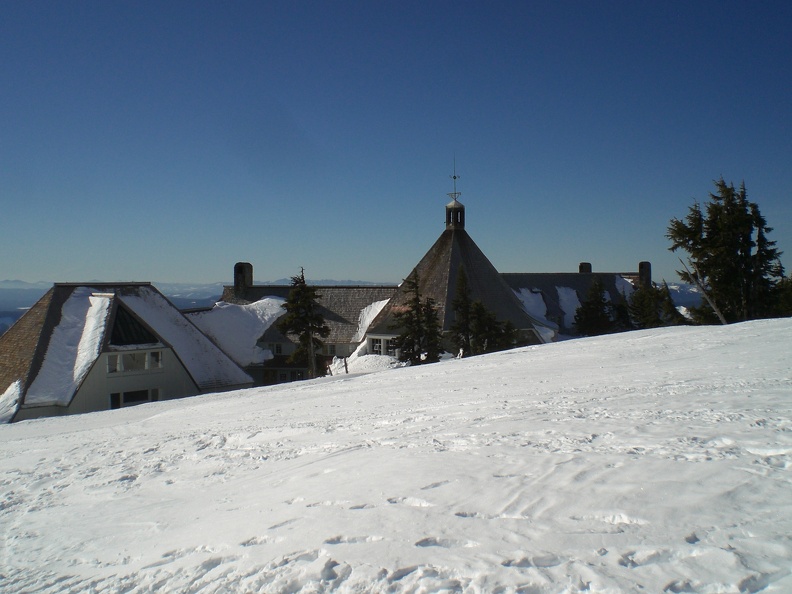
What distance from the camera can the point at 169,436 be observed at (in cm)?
1146

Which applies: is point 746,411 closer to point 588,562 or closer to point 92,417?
point 588,562

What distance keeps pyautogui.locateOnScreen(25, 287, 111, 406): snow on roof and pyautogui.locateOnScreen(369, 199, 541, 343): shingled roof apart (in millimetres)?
14730

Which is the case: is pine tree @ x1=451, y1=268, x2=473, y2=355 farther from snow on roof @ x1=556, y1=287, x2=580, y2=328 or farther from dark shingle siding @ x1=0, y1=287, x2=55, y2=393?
snow on roof @ x1=556, y1=287, x2=580, y2=328

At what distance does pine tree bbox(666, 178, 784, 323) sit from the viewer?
2781 cm

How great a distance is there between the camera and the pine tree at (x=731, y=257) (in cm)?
2781

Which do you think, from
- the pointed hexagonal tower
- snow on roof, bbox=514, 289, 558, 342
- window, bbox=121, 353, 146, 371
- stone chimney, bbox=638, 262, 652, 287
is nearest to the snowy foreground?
window, bbox=121, 353, 146, 371

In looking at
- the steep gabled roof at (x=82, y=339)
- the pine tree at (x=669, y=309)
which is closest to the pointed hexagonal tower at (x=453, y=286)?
the pine tree at (x=669, y=309)

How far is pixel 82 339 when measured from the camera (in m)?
26.8

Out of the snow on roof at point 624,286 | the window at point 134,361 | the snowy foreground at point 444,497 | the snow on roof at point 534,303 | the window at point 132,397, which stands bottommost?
the window at point 132,397

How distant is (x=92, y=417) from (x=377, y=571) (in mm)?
14992

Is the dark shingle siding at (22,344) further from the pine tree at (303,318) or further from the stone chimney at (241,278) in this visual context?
the stone chimney at (241,278)

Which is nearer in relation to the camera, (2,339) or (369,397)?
(369,397)

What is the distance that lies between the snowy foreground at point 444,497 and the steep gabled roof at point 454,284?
23.5m

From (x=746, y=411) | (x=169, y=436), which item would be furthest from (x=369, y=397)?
(x=746, y=411)
